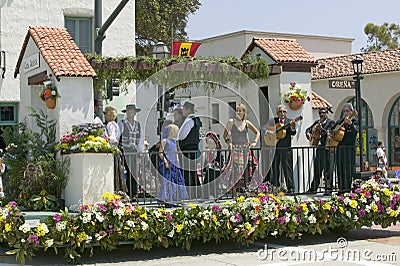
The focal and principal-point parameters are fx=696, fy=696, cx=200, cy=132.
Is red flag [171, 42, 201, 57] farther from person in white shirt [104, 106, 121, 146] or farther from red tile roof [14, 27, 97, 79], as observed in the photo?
person in white shirt [104, 106, 121, 146]

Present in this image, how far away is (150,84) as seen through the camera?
534 inches

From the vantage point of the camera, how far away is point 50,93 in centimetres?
1129

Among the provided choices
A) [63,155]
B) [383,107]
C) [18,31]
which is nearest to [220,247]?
[63,155]

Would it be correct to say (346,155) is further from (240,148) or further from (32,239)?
(32,239)

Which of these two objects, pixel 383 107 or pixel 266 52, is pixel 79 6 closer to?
pixel 266 52

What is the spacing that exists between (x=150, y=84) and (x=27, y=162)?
3220 mm

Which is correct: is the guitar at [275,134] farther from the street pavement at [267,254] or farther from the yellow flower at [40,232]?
the yellow flower at [40,232]

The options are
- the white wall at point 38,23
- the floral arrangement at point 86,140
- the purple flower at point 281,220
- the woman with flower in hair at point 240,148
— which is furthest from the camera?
the white wall at point 38,23

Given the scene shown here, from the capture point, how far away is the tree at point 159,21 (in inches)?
1228

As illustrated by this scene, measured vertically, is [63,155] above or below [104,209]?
above

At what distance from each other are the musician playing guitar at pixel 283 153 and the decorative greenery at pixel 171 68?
→ 1171 mm

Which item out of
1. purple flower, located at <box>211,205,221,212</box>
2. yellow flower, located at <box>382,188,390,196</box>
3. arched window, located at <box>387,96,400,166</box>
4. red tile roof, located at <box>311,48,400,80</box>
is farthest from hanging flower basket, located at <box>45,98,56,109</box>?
arched window, located at <box>387,96,400,166</box>

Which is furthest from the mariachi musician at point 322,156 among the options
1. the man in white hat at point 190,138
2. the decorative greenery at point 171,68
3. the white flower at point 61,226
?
the white flower at point 61,226

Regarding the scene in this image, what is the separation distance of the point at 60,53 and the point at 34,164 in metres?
1.94
